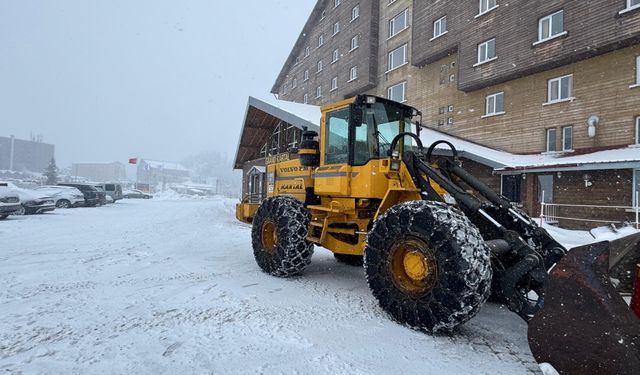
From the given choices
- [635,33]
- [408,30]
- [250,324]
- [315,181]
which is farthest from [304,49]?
[250,324]

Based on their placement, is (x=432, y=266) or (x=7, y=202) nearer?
(x=432, y=266)

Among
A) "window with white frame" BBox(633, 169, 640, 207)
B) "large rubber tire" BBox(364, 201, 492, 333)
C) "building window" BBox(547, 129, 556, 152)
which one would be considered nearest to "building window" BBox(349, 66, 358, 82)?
"building window" BBox(547, 129, 556, 152)

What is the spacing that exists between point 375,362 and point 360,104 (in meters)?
3.19

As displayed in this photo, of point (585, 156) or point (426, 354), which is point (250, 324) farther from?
point (585, 156)

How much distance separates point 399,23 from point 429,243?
24170 millimetres

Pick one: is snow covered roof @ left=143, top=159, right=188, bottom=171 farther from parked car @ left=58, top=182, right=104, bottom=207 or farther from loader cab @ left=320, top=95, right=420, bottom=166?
loader cab @ left=320, top=95, right=420, bottom=166

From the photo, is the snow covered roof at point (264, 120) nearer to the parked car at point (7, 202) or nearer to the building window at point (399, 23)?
the building window at point (399, 23)

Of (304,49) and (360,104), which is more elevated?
(304,49)

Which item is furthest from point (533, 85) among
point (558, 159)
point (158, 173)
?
point (158, 173)

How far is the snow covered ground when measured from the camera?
113 inches

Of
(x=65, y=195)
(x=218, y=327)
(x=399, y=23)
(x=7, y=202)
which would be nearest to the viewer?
(x=218, y=327)

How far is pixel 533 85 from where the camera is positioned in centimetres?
1627

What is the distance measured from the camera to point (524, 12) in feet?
53.0

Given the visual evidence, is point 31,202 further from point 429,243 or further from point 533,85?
point 533,85
